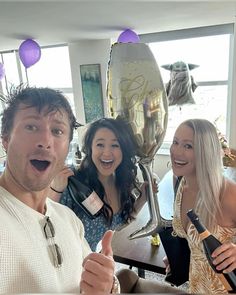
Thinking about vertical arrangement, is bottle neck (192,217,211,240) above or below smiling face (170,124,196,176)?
below

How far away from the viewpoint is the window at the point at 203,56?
0.32 metres

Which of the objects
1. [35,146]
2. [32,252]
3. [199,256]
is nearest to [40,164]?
[35,146]

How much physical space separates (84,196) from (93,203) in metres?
0.02

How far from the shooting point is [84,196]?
389mm

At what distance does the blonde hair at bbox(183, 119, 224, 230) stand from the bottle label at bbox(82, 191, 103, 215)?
166 millimetres

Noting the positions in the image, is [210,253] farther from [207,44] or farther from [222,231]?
[207,44]

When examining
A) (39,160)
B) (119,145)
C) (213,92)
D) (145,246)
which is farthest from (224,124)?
(145,246)

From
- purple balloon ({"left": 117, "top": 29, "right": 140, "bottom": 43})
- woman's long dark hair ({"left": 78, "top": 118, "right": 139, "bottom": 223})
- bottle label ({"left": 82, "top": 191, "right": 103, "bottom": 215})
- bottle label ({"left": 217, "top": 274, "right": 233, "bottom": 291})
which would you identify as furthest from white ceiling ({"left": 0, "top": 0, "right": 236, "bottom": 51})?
bottle label ({"left": 217, "top": 274, "right": 233, "bottom": 291})

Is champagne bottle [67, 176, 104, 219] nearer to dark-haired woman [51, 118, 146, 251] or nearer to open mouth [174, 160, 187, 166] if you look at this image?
dark-haired woman [51, 118, 146, 251]

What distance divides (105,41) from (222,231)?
1.21ft

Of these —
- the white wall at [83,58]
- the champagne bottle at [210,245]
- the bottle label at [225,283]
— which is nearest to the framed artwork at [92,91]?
the white wall at [83,58]

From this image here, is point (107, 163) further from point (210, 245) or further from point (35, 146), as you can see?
point (210, 245)

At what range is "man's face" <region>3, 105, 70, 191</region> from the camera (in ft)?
0.97

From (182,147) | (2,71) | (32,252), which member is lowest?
(32,252)
